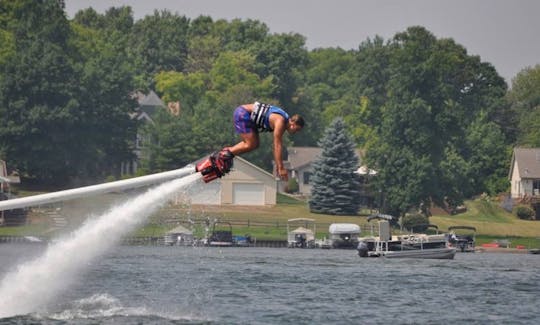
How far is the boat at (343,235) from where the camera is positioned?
110m

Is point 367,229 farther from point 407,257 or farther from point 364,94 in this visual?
point 364,94

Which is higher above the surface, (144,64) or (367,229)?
(144,64)

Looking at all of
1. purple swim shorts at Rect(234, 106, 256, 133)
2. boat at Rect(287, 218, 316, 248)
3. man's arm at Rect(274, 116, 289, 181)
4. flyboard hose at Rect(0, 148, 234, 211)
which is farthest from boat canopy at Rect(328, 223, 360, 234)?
man's arm at Rect(274, 116, 289, 181)

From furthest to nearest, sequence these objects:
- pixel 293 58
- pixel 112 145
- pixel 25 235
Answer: pixel 293 58 → pixel 112 145 → pixel 25 235

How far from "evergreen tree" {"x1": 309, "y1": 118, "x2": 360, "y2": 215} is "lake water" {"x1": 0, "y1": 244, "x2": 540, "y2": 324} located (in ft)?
125

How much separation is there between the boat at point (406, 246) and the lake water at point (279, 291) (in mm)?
7428

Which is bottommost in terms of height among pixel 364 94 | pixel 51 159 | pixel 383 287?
pixel 383 287

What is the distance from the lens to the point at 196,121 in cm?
14000

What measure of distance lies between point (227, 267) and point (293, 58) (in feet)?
356

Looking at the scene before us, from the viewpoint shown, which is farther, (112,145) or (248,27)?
(248,27)

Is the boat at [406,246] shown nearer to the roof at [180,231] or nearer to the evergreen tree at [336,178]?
the roof at [180,231]

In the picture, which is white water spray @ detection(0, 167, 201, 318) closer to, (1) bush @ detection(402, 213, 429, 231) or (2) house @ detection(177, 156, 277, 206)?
(1) bush @ detection(402, 213, 429, 231)

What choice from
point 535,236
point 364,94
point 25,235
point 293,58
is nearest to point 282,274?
point 25,235

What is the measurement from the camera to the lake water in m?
46.2
